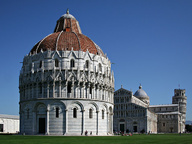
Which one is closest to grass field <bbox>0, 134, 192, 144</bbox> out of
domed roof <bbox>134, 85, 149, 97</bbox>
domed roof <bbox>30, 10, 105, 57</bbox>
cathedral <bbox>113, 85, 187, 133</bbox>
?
domed roof <bbox>30, 10, 105, 57</bbox>

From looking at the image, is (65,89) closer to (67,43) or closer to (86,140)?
(67,43)

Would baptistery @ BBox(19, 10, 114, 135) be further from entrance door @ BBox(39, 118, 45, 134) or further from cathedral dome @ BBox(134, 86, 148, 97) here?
cathedral dome @ BBox(134, 86, 148, 97)

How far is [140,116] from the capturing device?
123 metres

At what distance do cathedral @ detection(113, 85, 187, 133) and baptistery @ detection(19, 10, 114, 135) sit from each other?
180 feet

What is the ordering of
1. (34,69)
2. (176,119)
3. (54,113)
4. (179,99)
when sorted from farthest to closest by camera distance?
(179,99), (176,119), (34,69), (54,113)

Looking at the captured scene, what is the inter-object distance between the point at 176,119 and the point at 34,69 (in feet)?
308

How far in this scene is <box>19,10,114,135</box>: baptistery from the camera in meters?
59.3

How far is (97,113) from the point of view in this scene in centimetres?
6197

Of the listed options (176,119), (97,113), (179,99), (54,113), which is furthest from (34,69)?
(179,99)

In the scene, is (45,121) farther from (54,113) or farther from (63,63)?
(63,63)

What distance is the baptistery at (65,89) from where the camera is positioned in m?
59.3

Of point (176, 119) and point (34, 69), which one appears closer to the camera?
point (34, 69)

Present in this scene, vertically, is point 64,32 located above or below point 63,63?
above

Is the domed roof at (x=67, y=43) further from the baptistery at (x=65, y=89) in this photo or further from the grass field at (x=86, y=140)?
the grass field at (x=86, y=140)
